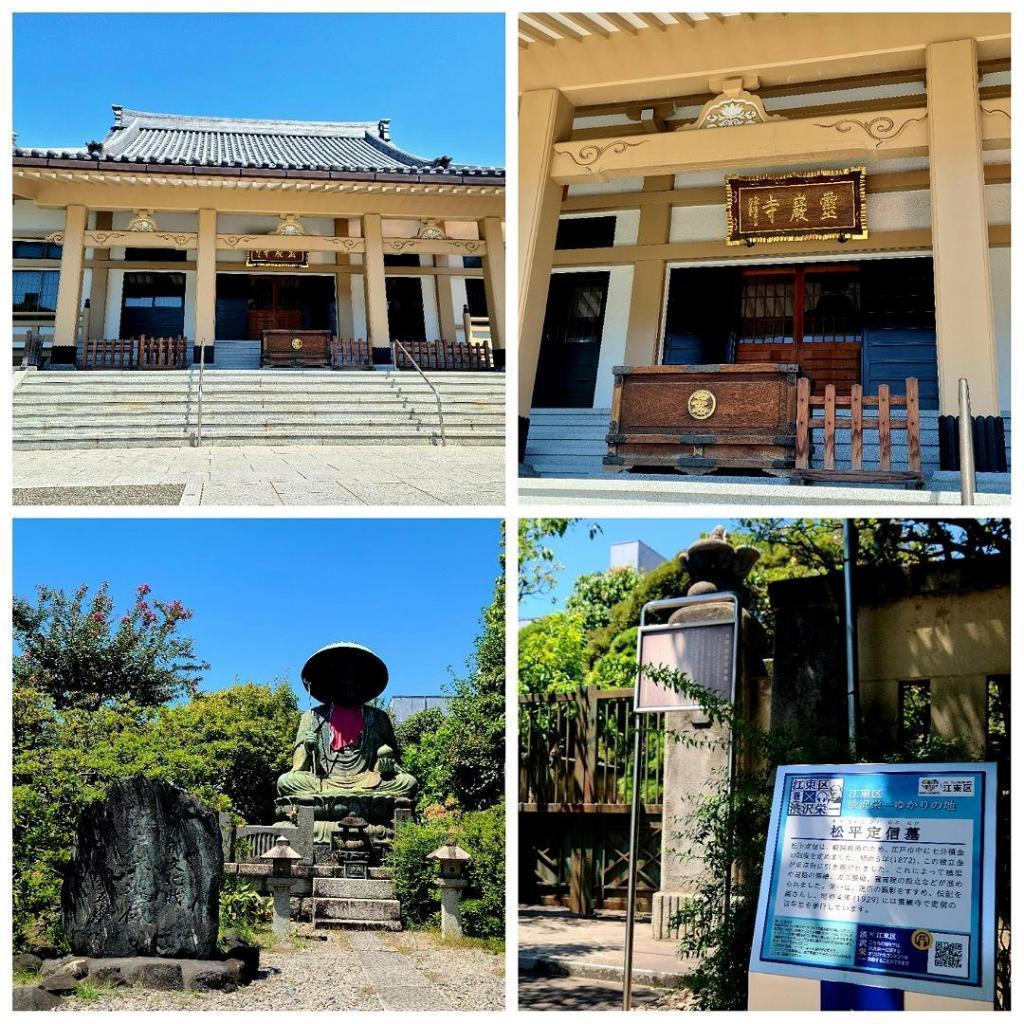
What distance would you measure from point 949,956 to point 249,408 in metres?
10.1

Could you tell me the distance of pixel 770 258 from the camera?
10.3 m

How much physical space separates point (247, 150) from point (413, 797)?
16279mm

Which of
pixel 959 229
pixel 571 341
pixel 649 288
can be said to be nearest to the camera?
pixel 959 229

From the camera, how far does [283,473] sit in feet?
28.4

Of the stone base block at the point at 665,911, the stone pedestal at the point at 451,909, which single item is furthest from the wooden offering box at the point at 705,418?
the stone pedestal at the point at 451,909

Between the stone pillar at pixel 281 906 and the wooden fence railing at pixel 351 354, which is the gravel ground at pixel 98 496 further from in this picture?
the wooden fence railing at pixel 351 354

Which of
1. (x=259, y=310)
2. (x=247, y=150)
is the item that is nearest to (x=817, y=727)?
(x=259, y=310)

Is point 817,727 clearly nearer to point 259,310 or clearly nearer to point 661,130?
point 661,130

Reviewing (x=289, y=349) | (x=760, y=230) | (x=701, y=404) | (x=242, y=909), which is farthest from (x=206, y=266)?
(x=242, y=909)

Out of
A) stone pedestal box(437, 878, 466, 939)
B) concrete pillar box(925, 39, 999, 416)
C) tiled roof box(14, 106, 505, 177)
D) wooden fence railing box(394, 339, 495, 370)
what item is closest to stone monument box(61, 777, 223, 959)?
stone pedestal box(437, 878, 466, 939)

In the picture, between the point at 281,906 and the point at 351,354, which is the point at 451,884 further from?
the point at 351,354

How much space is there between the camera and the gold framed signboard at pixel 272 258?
1769 centimetres

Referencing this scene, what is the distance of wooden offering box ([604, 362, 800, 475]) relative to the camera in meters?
7.79

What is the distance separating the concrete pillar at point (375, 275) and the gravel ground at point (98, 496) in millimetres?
9475
